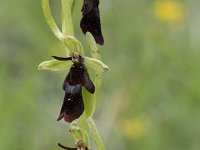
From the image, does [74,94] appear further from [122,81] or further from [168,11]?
[168,11]

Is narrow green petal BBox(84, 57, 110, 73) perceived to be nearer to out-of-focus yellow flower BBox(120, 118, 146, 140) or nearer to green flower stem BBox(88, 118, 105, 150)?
green flower stem BBox(88, 118, 105, 150)

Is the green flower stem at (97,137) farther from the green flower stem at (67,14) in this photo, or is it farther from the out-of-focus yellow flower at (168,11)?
the out-of-focus yellow flower at (168,11)

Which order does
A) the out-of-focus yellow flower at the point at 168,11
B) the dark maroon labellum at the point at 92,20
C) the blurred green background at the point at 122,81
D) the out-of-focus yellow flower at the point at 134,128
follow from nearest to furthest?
the dark maroon labellum at the point at 92,20
the blurred green background at the point at 122,81
the out-of-focus yellow flower at the point at 134,128
the out-of-focus yellow flower at the point at 168,11

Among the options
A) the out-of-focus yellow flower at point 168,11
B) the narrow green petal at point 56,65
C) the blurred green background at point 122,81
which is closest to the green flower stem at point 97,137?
the narrow green petal at point 56,65

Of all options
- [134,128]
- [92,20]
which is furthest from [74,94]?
[134,128]

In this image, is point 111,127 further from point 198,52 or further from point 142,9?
point 142,9

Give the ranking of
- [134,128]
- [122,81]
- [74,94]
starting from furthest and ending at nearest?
[122,81], [134,128], [74,94]

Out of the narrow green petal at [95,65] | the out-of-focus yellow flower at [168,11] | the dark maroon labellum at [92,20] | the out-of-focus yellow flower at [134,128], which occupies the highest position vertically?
the out-of-focus yellow flower at [168,11]

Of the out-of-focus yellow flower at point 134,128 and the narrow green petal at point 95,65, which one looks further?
the out-of-focus yellow flower at point 134,128

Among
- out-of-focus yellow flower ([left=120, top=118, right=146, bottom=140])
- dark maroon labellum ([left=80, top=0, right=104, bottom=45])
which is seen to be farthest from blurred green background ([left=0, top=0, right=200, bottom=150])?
dark maroon labellum ([left=80, top=0, right=104, bottom=45])
